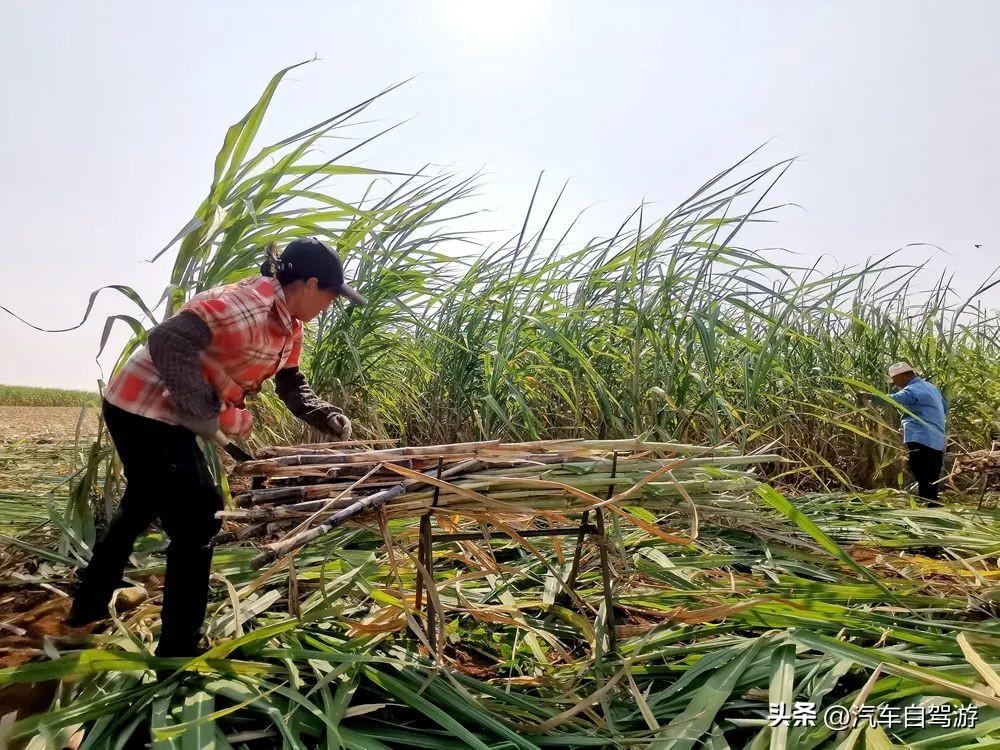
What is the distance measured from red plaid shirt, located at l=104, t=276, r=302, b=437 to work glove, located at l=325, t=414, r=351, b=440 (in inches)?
10.9

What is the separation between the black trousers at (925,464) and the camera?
400cm

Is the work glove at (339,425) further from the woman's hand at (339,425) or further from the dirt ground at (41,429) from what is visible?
the dirt ground at (41,429)

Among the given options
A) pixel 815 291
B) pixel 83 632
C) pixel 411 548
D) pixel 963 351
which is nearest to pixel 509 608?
pixel 411 548

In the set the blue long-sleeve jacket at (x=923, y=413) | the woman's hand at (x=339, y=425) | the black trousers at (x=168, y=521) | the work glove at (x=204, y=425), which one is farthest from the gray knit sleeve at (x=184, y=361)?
the blue long-sleeve jacket at (x=923, y=413)

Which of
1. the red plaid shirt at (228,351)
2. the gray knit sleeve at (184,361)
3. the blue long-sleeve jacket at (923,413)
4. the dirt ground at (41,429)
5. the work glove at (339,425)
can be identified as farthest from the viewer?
the dirt ground at (41,429)

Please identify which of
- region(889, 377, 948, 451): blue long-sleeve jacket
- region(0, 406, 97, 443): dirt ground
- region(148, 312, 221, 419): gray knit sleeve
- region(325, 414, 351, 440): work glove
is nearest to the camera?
region(148, 312, 221, 419): gray knit sleeve

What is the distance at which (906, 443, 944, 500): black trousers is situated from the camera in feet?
13.1

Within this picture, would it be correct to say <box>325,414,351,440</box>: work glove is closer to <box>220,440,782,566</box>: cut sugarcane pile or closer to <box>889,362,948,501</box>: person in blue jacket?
<box>220,440,782,566</box>: cut sugarcane pile

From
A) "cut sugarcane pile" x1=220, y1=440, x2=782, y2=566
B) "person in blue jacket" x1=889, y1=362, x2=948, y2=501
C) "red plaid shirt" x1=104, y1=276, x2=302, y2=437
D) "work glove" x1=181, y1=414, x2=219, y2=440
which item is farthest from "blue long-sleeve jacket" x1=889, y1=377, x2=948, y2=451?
"work glove" x1=181, y1=414, x2=219, y2=440

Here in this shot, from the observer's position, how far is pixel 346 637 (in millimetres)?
1590

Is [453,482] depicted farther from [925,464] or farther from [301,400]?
[925,464]

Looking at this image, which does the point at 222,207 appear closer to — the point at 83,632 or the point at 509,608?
the point at 83,632

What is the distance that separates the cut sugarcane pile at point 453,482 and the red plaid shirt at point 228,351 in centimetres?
25

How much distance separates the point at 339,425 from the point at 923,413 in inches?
145
